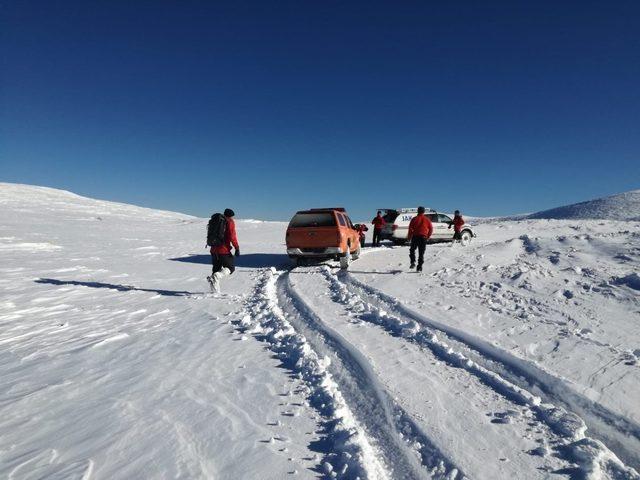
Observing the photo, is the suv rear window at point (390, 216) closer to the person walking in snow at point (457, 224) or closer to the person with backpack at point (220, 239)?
the person walking in snow at point (457, 224)

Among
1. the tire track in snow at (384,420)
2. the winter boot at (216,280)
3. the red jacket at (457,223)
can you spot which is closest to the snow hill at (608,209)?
the red jacket at (457,223)

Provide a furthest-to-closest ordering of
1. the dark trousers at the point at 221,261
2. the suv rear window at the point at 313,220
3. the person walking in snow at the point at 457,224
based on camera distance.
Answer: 1. the person walking in snow at the point at 457,224
2. the suv rear window at the point at 313,220
3. the dark trousers at the point at 221,261

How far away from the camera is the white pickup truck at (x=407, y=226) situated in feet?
63.8

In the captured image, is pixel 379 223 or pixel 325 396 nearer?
pixel 325 396

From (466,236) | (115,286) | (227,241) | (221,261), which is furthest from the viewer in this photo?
(466,236)

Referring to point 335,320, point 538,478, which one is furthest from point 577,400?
point 335,320

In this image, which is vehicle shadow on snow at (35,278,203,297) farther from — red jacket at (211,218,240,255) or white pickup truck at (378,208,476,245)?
white pickup truck at (378,208,476,245)

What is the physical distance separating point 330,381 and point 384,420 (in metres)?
0.85

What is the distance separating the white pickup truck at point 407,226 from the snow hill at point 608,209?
4428 centimetres

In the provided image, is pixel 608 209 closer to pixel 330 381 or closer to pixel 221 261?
pixel 221 261

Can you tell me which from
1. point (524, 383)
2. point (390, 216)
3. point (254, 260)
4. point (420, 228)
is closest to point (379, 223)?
point (390, 216)

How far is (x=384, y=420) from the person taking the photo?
130 inches

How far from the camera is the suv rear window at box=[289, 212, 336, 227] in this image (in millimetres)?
12211

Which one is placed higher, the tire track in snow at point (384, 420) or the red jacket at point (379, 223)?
the red jacket at point (379, 223)
